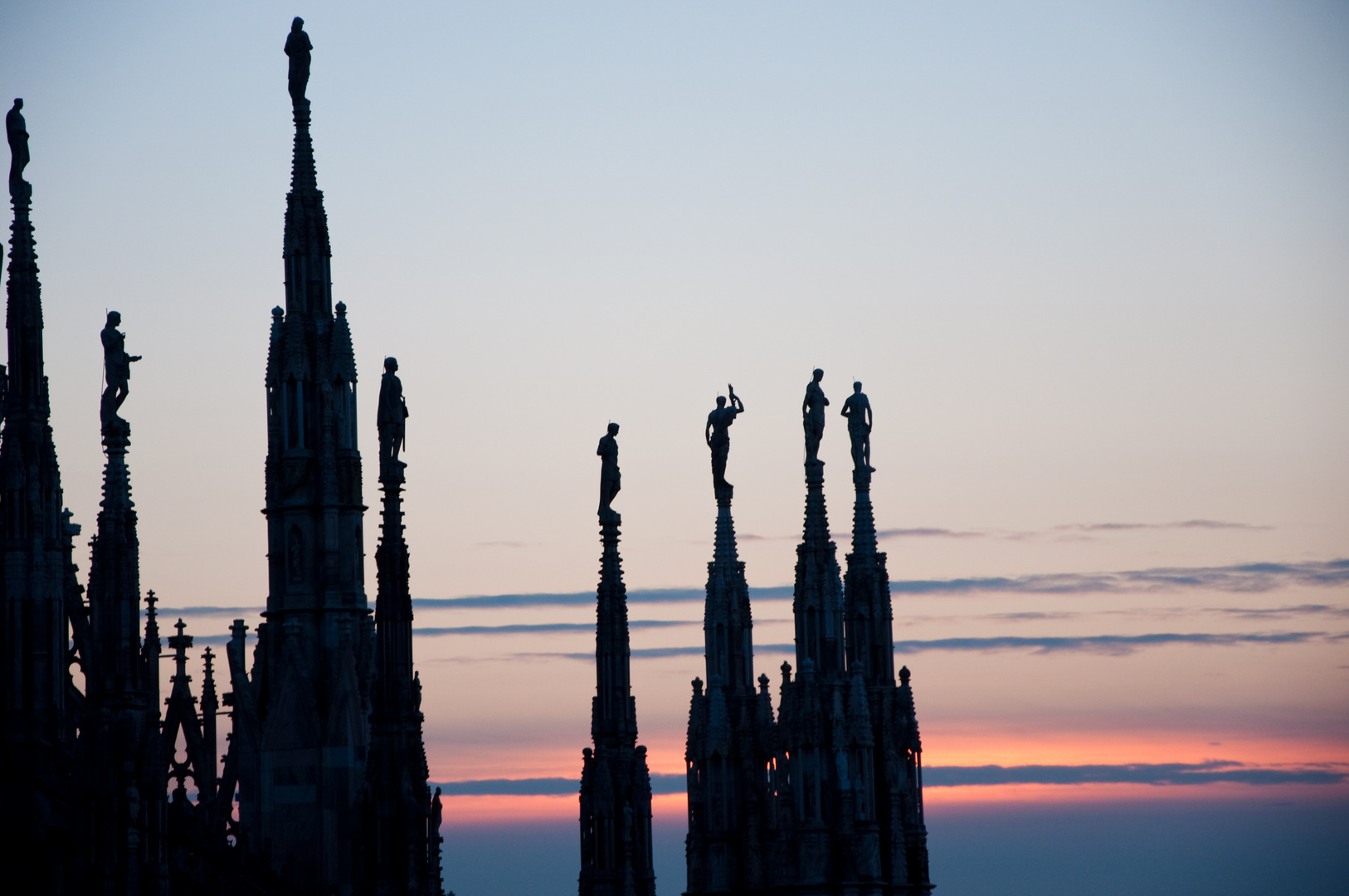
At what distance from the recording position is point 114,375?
35344mm

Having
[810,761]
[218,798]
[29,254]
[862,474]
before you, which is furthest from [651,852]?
[29,254]

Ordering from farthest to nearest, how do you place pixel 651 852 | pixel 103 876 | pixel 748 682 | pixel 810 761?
pixel 748 682, pixel 810 761, pixel 651 852, pixel 103 876

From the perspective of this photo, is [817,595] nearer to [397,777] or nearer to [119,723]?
[397,777]

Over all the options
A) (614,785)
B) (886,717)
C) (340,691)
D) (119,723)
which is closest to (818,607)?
(886,717)

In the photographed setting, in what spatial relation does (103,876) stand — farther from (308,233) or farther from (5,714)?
(308,233)

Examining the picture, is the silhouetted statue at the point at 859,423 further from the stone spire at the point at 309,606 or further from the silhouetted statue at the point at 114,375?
the silhouetted statue at the point at 114,375

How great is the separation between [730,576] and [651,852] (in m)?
8.08

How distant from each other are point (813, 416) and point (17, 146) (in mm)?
16372

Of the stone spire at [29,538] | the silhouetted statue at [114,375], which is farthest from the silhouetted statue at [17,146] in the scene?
the silhouetted statue at [114,375]

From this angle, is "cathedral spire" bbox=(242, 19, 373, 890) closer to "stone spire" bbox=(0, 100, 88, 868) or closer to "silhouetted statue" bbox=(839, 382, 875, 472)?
"stone spire" bbox=(0, 100, 88, 868)

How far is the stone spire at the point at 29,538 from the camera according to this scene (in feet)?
143

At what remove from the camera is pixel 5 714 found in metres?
43.1

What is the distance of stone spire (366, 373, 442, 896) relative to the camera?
34.4 m

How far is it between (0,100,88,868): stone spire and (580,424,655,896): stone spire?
29.5 ft
